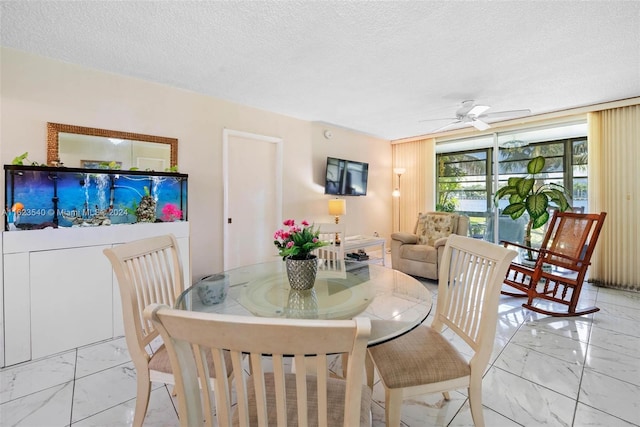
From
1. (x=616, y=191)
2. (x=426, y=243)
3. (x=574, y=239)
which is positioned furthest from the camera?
(x=426, y=243)

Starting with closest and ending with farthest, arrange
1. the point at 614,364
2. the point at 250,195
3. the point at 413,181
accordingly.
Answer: the point at 614,364, the point at 250,195, the point at 413,181

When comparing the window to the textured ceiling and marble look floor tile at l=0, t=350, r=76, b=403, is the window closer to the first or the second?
the textured ceiling

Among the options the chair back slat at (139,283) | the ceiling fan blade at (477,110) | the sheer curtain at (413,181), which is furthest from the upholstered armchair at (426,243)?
the chair back slat at (139,283)

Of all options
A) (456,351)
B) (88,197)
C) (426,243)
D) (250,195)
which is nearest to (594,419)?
(456,351)

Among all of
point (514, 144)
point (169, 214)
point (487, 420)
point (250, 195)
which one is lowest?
point (487, 420)

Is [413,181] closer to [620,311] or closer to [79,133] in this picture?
[620,311]

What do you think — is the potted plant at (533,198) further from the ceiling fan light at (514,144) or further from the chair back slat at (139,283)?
the chair back slat at (139,283)

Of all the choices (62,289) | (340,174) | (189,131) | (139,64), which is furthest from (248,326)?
(340,174)

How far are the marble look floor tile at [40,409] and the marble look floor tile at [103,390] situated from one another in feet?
0.14

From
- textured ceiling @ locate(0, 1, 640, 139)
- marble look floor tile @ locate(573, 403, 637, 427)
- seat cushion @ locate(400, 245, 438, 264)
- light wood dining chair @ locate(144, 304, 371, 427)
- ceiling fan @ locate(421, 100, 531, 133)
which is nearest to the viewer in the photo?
light wood dining chair @ locate(144, 304, 371, 427)

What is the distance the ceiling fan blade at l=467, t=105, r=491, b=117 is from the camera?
10.6ft

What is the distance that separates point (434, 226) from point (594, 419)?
3.02 m

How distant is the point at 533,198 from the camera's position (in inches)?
155

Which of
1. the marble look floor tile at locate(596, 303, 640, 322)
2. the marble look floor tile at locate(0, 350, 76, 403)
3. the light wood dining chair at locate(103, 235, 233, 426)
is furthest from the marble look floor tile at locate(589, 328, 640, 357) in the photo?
the marble look floor tile at locate(0, 350, 76, 403)
